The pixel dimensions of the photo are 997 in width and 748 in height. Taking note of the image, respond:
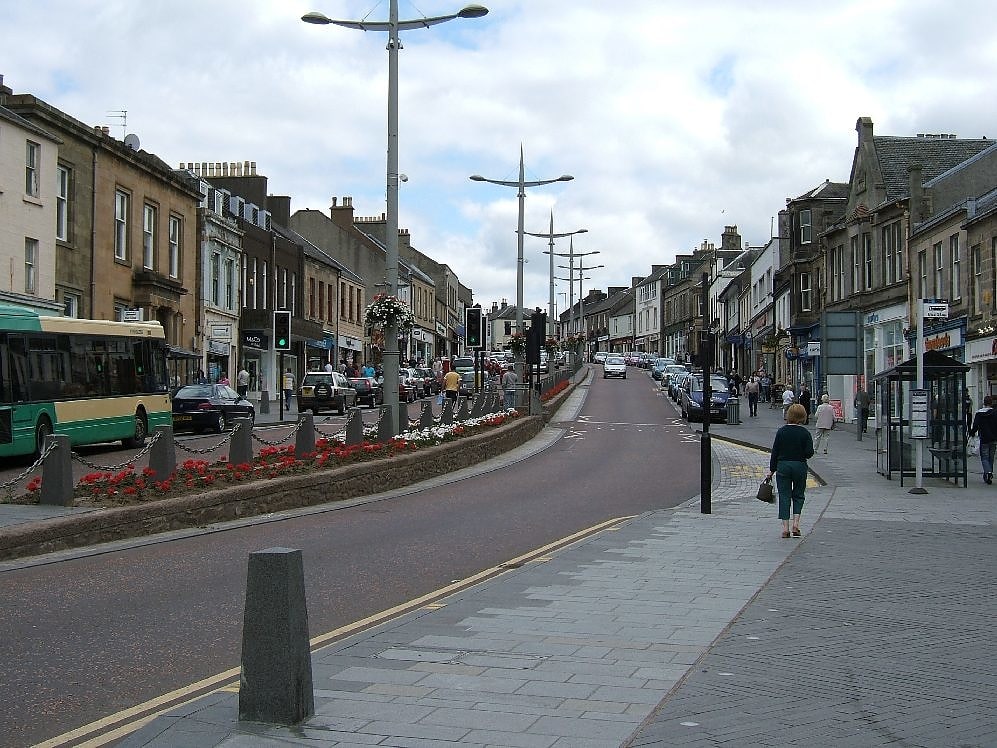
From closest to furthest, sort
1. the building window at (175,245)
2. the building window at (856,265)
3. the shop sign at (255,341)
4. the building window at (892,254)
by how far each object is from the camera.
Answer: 1. the building window at (892,254)
2. the building window at (175,245)
3. the building window at (856,265)
4. the shop sign at (255,341)

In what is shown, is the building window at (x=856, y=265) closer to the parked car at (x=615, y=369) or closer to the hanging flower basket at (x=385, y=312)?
the hanging flower basket at (x=385, y=312)

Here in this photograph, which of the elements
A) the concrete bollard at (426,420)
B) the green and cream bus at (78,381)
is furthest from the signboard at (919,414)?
the green and cream bus at (78,381)

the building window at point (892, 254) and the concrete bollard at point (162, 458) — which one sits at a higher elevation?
the building window at point (892, 254)

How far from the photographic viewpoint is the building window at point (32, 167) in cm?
3153

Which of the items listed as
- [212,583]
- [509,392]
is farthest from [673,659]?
[509,392]

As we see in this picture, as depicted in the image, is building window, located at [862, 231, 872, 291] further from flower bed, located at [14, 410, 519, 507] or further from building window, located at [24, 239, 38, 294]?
building window, located at [24, 239, 38, 294]

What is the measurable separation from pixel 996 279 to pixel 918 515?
15.1m

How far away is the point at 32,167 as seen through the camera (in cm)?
3178

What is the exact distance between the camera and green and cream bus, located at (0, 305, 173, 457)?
65.5ft

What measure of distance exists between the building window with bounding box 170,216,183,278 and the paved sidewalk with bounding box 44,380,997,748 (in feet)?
109

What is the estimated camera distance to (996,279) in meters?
29.6

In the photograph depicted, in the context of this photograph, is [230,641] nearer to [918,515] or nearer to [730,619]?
[730,619]

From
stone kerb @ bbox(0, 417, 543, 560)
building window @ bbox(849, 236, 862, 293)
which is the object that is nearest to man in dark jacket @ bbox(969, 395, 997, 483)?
stone kerb @ bbox(0, 417, 543, 560)

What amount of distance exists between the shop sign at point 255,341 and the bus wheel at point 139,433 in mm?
22969
